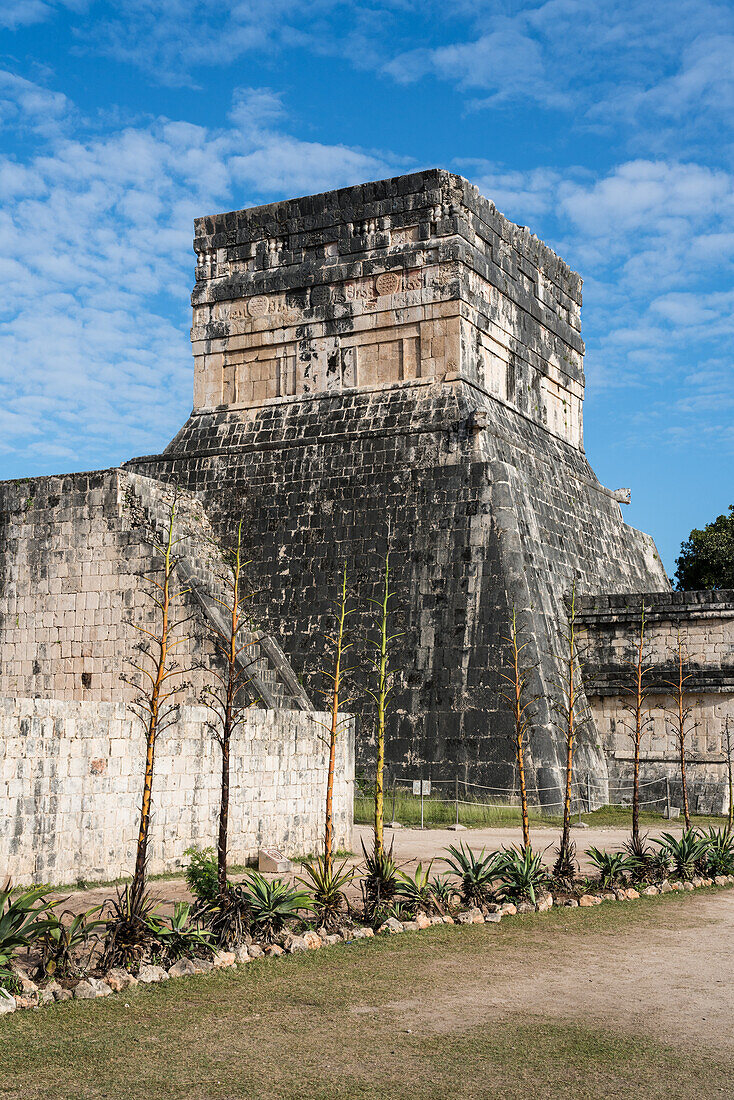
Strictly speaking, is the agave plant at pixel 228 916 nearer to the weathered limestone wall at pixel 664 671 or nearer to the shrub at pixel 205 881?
the shrub at pixel 205 881

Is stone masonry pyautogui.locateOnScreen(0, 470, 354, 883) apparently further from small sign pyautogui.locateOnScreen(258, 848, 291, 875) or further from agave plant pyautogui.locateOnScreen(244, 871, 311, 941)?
agave plant pyautogui.locateOnScreen(244, 871, 311, 941)

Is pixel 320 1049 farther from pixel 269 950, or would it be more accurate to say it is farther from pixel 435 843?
pixel 435 843

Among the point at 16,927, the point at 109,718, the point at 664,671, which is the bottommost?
the point at 16,927

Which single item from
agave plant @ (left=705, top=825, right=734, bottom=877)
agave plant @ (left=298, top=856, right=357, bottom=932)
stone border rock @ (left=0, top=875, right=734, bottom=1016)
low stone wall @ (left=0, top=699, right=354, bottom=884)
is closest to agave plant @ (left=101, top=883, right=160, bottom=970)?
stone border rock @ (left=0, top=875, right=734, bottom=1016)

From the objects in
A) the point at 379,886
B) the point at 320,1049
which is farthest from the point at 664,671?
the point at 320,1049

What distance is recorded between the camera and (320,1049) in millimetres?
5484

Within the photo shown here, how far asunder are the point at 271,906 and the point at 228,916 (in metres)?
0.40

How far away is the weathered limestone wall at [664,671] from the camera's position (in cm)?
1923

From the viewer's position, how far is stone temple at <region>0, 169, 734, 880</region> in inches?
688

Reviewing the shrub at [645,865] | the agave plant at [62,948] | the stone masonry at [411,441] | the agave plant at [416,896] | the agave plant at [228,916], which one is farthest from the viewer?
the stone masonry at [411,441]

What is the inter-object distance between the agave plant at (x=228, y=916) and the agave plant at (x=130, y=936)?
546mm

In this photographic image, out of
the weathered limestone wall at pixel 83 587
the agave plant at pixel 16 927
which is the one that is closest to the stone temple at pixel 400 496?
the weathered limestone wall at pixel 83 587

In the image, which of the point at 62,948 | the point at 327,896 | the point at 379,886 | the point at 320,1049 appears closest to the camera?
the point at 320,1049

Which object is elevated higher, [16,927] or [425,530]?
[425,530]
